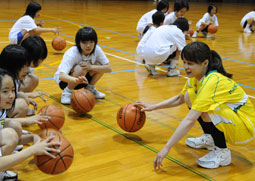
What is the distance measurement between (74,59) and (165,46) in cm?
187

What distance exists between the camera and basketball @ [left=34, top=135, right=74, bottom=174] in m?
2.24

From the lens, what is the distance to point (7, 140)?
87.3 inches

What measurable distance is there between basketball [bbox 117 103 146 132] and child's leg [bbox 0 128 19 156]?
105cm

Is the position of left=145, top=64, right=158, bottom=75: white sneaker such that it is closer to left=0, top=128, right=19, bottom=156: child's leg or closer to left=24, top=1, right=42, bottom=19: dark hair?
left=24, top=1, right=42, bottom=19: dark hair

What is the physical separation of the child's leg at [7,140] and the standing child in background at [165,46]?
11.0 ft

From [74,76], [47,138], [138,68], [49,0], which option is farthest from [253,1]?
[47,138]

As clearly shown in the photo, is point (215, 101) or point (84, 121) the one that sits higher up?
point (215, 101)

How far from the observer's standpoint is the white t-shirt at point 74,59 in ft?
12.5

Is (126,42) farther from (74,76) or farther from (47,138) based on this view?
(47,138)

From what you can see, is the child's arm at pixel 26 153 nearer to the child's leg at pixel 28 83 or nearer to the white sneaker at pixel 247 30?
the child's leg at pixel 28 83

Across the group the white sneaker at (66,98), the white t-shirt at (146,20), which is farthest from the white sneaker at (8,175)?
the white t-shirt at (146,20)

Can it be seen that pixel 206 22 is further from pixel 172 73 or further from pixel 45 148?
pixel 45 148

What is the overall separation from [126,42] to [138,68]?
2205 millimetres

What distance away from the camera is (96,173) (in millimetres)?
2510
